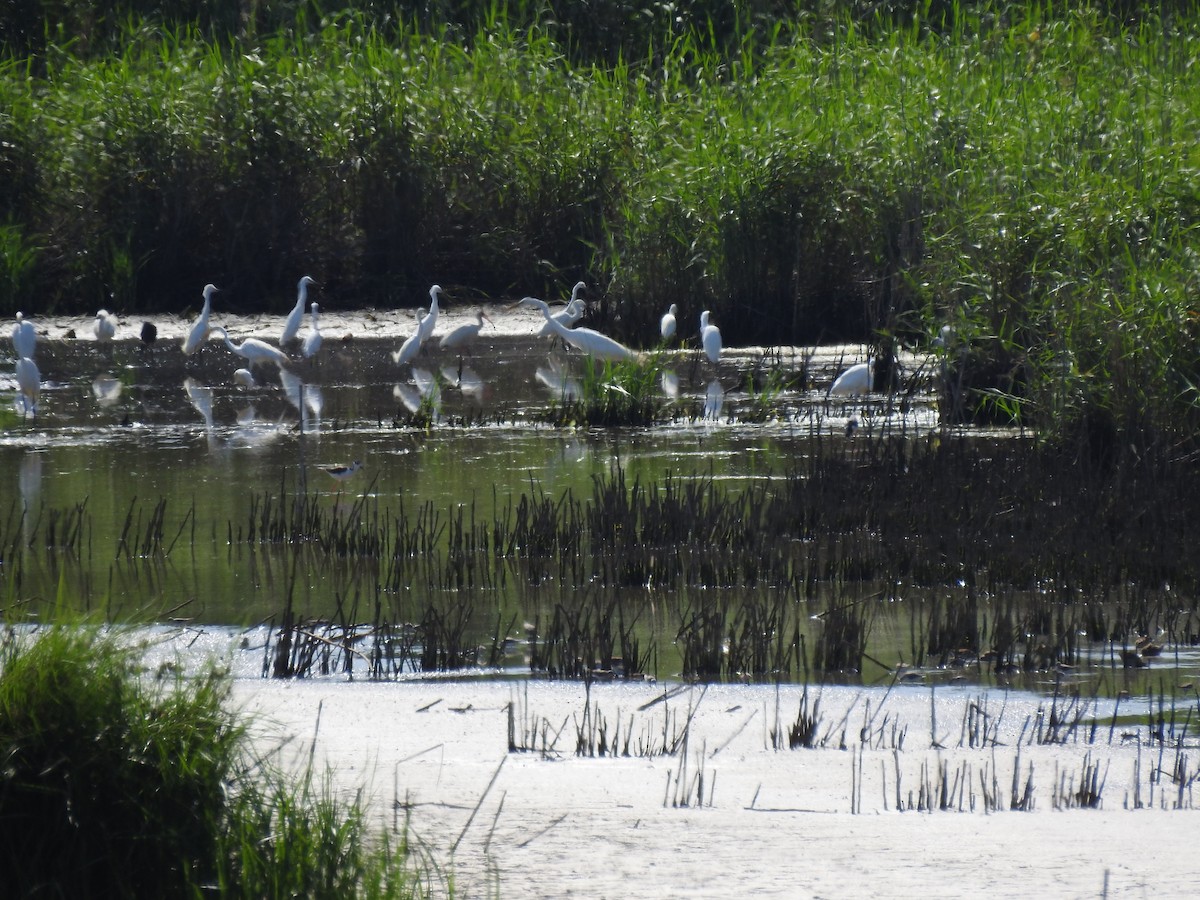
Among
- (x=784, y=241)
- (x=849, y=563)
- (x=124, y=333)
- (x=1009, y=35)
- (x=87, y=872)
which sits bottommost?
(x=87, y=872)

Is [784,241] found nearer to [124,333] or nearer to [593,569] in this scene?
[124,333]

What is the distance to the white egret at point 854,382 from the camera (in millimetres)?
11344

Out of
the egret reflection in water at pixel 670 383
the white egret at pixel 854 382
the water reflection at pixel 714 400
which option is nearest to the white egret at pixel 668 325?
the egret reflection in water at pixel 670 383

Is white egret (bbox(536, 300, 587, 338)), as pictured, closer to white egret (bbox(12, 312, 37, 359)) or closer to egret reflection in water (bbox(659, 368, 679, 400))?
egret reflection in water (bbox(659, 368, 679, 400))

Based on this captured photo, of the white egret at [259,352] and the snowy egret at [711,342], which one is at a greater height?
the snowy egret at [711,342]

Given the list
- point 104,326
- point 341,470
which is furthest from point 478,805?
point 104,326

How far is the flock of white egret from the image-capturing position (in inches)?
464

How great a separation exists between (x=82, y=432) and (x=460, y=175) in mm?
8263

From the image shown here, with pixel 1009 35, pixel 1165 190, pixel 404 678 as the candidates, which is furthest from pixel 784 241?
pixel 404 678

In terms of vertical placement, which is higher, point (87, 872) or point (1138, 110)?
point (1138, 110)

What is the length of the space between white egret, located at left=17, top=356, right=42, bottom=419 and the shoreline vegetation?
5174mm

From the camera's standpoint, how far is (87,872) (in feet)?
9.91

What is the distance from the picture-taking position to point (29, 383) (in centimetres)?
1175

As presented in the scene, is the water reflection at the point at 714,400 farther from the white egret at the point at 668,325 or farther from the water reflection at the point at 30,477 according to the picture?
the water reflection at the point at 30,477
